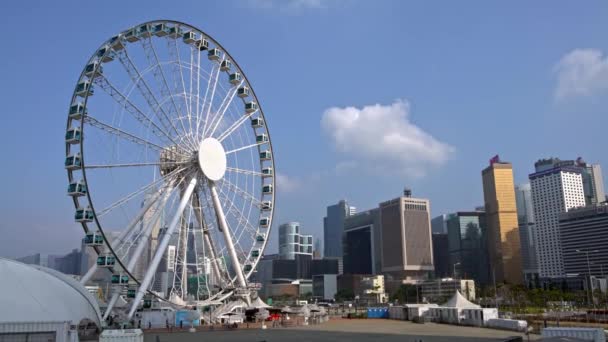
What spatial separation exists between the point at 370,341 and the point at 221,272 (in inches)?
1143

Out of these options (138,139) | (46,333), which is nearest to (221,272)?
(138,139)

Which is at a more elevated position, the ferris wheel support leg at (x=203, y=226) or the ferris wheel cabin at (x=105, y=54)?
the ferris wheel cabin at (x=105, y=54)

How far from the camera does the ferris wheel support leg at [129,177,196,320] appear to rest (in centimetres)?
5269

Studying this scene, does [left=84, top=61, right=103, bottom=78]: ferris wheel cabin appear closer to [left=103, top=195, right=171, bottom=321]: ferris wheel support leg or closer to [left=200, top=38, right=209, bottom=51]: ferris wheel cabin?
[left=200, top=38, right=209, bottom=51]: ferris wheel cabin

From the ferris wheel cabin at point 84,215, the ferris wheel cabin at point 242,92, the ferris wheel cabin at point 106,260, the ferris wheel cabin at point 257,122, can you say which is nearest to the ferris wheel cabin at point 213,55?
the ferris wheel cabin at point 242,92

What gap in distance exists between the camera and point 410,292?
187 metres

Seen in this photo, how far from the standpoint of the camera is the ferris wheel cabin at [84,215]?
50750 mm

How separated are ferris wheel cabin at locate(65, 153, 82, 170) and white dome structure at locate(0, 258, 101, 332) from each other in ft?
31.6

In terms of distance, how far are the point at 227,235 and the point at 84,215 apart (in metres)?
16.8

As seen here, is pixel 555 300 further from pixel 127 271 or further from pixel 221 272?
pixel 127 271

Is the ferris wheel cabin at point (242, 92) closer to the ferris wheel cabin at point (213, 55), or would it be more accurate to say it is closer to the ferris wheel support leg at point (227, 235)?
the ferris wheel cabin at point (213, 55)

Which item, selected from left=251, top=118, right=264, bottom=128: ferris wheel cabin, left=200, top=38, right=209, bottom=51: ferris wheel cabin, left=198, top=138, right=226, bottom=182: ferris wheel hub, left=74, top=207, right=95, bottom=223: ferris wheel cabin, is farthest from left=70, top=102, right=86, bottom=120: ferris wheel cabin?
left=251, top=118, right=264, bottom=128: ferris wheel cabin

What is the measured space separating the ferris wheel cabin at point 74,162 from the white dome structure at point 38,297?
31.6 ft

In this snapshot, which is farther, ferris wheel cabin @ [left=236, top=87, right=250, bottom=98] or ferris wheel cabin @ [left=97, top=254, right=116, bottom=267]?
ferris wheel cabin @ [left=236, top=87, right=250, bottom=98]
